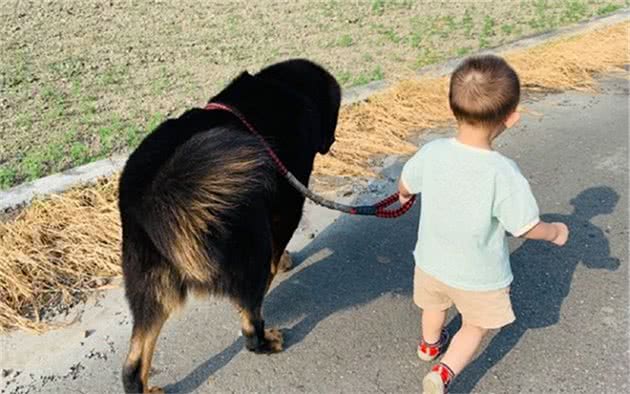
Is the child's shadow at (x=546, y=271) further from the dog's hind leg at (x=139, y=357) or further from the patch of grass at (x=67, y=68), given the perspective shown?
the patch of grass at (x=67, y=68)

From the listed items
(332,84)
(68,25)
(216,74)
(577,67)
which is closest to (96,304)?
(332,84)

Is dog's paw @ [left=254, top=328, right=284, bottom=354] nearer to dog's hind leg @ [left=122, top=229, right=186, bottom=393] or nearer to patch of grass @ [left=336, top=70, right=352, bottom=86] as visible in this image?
dog's hind leg @ [left=122, top=229, right=186, bottom=393]

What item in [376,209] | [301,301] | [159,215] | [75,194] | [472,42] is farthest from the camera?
[472,42]

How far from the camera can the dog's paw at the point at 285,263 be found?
3.62m

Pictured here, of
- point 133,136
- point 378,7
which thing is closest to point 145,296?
point 133,136

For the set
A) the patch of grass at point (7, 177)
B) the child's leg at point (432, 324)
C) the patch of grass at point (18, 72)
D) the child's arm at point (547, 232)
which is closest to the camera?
the child's arm at point (547, 232)

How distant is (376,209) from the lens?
10.5 feet

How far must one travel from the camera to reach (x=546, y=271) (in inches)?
144

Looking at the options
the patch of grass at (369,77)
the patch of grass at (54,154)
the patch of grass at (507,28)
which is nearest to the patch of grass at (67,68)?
the patch of grass at (54,154)

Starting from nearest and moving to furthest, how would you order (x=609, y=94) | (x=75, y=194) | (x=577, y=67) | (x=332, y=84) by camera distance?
(x=332, y=84) < (x=75, y=194) < (x=609, y=94) < (x=577, y=67)

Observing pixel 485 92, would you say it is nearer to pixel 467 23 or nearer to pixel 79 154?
pixel 79 154

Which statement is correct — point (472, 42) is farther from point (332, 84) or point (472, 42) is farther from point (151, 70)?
point (332, 84)

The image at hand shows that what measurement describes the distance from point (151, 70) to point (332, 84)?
14.7 feet

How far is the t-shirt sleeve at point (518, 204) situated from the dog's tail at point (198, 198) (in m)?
0.95
